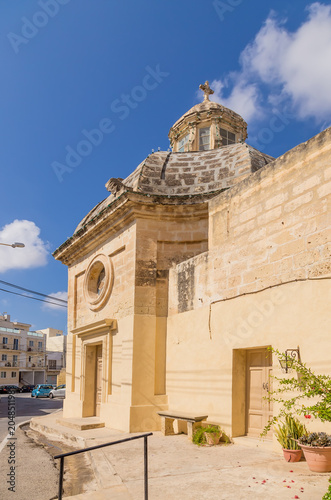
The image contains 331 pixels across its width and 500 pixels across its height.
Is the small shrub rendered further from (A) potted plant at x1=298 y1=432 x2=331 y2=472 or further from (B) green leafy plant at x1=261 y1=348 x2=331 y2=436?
(A) potted plant at x1=298 y1=432 x2=331 y2=472

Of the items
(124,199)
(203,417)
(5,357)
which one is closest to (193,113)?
(124,199)

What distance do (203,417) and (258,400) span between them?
1171 mm

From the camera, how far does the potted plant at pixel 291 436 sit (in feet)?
20.1

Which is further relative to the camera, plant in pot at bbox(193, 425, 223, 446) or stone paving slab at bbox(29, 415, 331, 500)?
plant in pot at bbox(193, 425, 223, 446)

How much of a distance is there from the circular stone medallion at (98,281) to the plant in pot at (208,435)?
4.82m

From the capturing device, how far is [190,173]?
484 inches

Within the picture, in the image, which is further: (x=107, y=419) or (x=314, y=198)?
(x=107, y=419)

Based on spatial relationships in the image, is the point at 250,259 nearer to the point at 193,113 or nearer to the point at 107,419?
the point at 107,419

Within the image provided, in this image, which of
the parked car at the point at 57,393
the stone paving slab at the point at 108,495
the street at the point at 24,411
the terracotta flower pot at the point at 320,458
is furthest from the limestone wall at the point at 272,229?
the parked car at the point at 57,393

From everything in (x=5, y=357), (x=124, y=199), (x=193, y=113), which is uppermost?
(x=193, y=113)

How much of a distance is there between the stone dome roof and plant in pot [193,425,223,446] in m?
5.21

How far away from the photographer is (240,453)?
277 inches

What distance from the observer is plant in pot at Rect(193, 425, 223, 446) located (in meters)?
7.89

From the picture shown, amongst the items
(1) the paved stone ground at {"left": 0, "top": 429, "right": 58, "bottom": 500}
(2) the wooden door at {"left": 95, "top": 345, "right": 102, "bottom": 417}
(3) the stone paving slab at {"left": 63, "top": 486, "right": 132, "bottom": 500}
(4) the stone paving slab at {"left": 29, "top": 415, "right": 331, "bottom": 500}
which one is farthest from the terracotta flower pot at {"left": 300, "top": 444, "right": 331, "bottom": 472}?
(2) the wooden door at {"left": 95, "top": 345, "right": 102, "bottom": 417}
